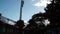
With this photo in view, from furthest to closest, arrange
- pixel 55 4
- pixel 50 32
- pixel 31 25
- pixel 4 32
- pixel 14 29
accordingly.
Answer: pixel 31 25
pixel 55 4
pixel 50 32
pixel 14 29
pixel 4 32

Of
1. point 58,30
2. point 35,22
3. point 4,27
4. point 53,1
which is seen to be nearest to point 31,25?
point 35,22

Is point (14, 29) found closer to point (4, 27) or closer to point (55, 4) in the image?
point (4, 27)

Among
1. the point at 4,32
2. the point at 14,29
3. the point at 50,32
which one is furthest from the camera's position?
the point at 50,32

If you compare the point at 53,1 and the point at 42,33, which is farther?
the point at 53,1

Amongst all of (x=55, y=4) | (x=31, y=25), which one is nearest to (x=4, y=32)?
(x=55, y=4)

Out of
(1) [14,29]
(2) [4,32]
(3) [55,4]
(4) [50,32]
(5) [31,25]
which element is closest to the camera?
(2) [4,32]

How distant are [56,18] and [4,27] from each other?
34.1ft

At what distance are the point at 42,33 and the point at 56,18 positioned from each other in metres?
3.82

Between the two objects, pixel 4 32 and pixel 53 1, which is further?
pixel 53 1

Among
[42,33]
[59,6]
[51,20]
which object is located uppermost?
[59,6]

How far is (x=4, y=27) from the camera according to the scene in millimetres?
24172

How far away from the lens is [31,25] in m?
43.4

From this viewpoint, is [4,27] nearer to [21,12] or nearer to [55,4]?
[21,12]

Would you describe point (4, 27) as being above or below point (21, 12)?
below
